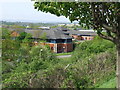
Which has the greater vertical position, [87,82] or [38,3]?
[38,3]

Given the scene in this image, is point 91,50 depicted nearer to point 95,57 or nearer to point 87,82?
point 95,57

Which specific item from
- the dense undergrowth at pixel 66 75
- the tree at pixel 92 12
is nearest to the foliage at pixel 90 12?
the tree at pixel 92 12

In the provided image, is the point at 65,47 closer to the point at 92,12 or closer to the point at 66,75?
the point at 66,75

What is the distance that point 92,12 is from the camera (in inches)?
123

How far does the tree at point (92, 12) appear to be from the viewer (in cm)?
299

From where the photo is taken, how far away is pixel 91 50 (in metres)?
11.2

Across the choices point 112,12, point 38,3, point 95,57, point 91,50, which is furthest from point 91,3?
point 91,50

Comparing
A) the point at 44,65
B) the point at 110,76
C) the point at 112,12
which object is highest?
the point at 112,12

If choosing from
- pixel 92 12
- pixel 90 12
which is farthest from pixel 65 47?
pixel 92 12

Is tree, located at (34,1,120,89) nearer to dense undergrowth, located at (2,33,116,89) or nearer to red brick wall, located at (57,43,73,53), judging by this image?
dense undergrowth, located at (2,33,116,89)

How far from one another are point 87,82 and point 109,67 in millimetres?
1730

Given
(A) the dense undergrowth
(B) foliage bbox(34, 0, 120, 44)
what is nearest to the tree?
(B) foliage bbox(34, 0, 120, 44)

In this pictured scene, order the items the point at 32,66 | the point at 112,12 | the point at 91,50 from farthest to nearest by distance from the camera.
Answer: the point at 91,50
the point at 32,66
the point at 112,12

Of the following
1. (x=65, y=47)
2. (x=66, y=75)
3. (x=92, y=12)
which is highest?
(x=92, y=12)
